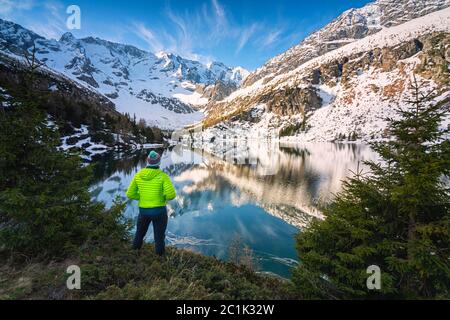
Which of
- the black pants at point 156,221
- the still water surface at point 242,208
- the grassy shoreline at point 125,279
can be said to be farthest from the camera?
the still water surface at point 242,208

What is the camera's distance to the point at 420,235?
7.52 meters

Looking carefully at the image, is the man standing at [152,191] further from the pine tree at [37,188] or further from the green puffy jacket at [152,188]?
the pine tree at [37,188]

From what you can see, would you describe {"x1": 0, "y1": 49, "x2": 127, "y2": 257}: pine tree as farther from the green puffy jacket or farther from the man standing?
the green puffy jacket

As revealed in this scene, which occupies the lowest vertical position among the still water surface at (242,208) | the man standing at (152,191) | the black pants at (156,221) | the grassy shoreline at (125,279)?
the still water surface at (242,208)

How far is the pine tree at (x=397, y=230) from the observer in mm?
7000

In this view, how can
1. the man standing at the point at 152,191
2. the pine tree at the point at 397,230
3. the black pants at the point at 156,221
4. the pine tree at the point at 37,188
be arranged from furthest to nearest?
the black pants at the point at 156,221 → the man standing at the point at 152,191 → the pine tree at the point at 37,188 → the pine tree at the point at 397,230

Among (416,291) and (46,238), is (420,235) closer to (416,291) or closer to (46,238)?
(416,291)

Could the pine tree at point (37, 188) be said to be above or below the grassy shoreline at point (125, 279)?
above

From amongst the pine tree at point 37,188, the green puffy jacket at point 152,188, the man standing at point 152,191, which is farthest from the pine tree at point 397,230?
the pine tree at point 37,188

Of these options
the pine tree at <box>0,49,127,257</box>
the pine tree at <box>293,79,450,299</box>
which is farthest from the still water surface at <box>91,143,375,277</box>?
the pine tree at <box>0,49,127,257</box>

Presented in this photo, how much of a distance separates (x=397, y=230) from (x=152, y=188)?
8402 mm

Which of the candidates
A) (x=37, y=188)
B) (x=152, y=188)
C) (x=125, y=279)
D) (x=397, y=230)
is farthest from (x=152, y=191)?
(x=397, y=230)

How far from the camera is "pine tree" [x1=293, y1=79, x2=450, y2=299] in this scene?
23.0ft

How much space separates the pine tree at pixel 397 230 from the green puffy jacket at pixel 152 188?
5.22 metres
